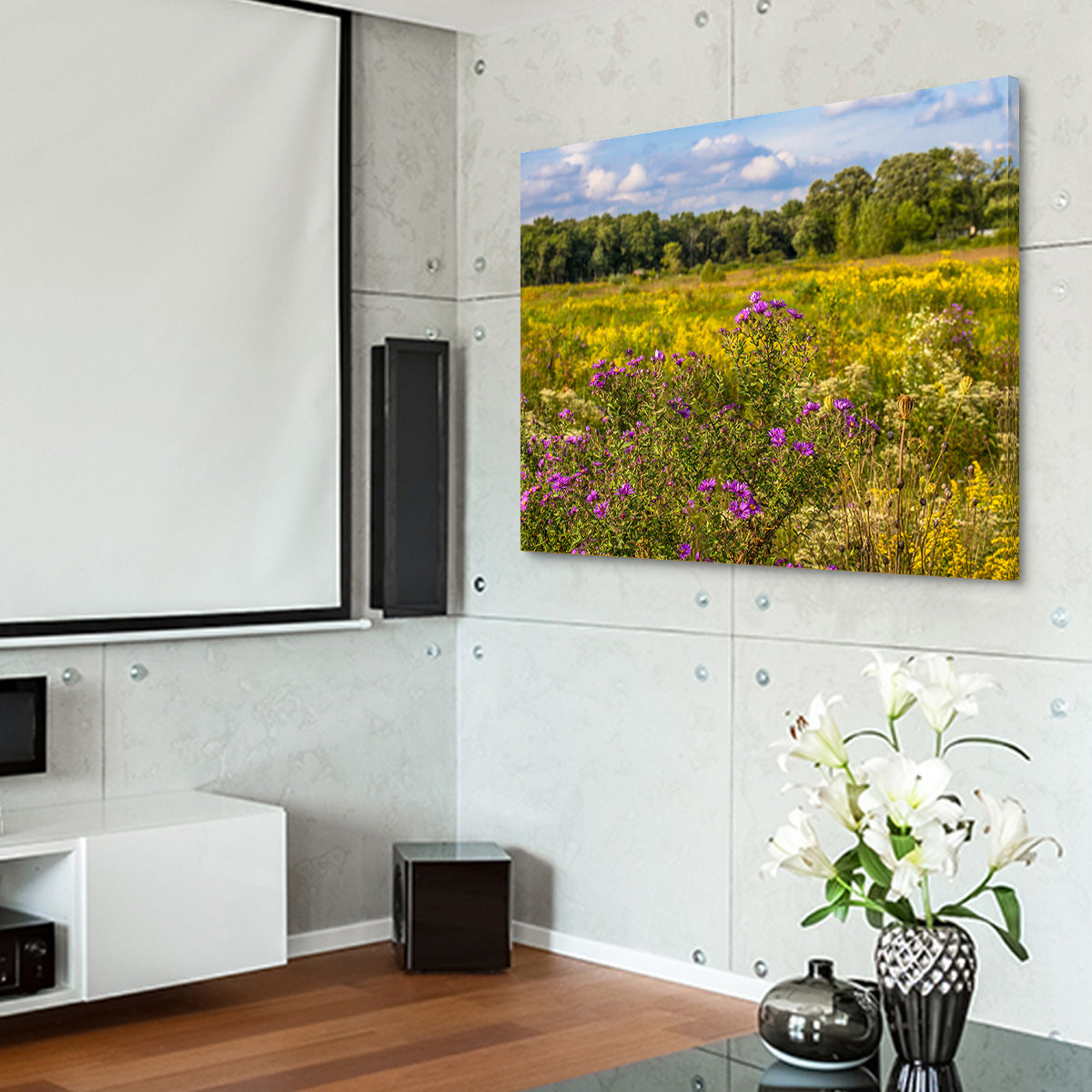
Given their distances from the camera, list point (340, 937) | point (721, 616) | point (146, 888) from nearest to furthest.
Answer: point (146, 888) < point (721, 616) < point (340, 937)

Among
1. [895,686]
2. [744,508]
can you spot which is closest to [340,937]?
[744,508]

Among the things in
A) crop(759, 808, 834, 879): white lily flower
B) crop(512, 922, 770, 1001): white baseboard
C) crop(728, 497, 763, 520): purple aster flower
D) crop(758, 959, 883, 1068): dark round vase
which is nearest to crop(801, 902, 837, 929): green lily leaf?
crop(759, 808, 834, 879): white lily flower

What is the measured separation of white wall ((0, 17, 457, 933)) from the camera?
488 centimetres

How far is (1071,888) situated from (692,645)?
130 centimetres

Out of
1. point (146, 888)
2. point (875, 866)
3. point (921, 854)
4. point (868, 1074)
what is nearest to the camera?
point (921, 854)

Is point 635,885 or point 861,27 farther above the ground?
point 861,27

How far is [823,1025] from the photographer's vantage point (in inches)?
104

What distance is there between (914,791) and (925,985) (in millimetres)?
347

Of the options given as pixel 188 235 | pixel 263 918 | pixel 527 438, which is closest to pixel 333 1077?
pixel 263 918

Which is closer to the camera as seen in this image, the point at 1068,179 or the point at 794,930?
the point at 1068,179

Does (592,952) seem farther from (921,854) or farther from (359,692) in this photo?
(921,854)

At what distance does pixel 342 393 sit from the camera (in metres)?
5.24

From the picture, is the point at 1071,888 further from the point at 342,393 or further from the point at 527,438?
the point at 342,393

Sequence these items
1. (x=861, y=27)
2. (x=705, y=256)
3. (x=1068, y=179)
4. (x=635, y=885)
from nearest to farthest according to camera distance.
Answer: (x=1068, y=179) < (x=861, y=27) < (x=705, y=256) < (x=635, y=885)
